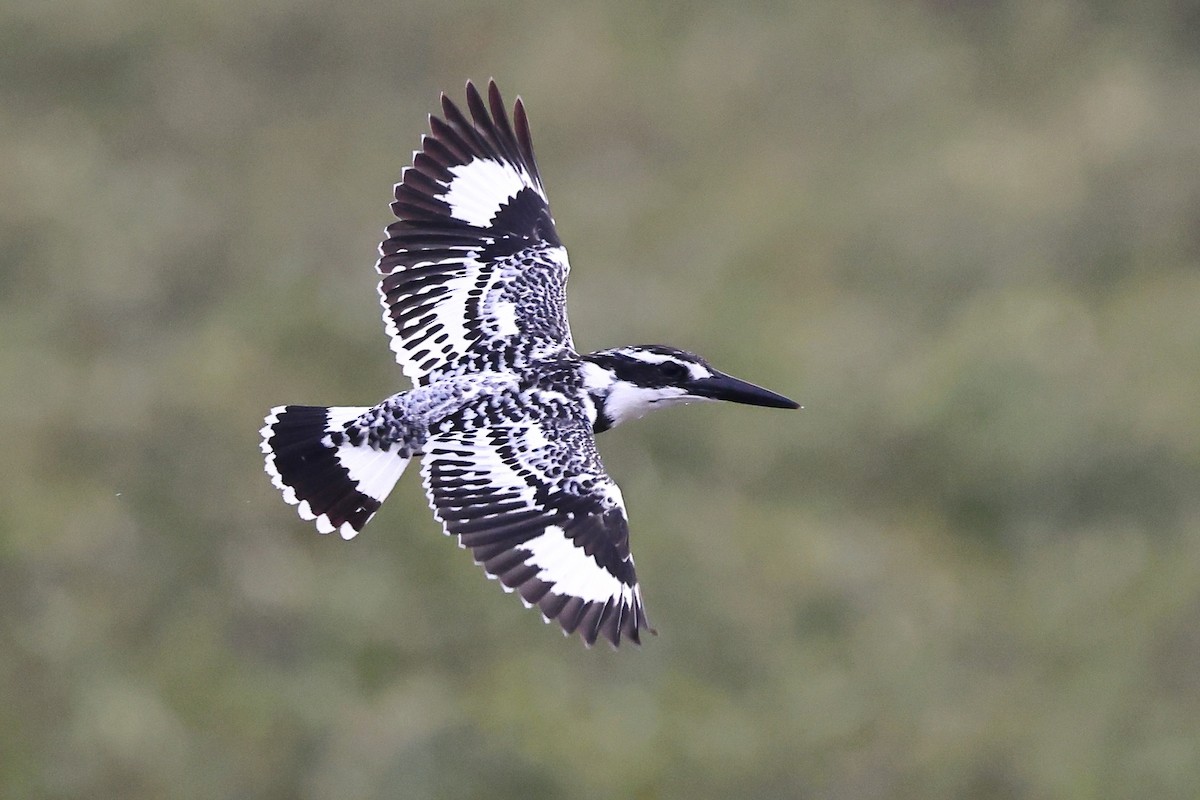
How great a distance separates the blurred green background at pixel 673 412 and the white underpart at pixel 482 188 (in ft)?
10.2

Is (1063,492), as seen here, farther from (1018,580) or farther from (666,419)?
(666,419)

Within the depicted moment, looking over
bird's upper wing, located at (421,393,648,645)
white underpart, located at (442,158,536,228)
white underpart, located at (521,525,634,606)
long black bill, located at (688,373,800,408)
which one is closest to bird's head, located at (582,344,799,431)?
long black bill, located at (688,373,800,408)

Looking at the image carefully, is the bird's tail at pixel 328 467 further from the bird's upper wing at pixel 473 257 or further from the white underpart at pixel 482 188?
the white underpart at pixel 482 188

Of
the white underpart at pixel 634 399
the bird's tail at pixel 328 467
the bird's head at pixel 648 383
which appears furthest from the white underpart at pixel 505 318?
the bird's tail at pixel 328 467

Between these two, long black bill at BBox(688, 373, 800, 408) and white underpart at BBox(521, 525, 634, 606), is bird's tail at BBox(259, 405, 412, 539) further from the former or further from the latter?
long black bill at BBox(688, 373, 800, 408)

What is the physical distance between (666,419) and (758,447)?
2.00 ft

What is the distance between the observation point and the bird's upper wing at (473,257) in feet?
21.4


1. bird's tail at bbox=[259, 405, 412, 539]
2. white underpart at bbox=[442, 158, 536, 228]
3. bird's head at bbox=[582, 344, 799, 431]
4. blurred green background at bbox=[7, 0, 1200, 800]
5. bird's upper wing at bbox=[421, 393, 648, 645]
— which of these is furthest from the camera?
blurred green background at bbox=[7, 0, 1200, 800]

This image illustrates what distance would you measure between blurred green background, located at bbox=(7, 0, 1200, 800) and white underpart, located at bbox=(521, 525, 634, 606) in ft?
11.3

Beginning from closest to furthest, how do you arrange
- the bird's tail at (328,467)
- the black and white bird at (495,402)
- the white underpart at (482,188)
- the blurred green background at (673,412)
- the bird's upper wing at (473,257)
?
the black and white bird at (495,402)
the bird's tail at (328,467)
the bird's upper wing at (473,257)
the white underpart at (482,188)
the blurred green background at (673,412)

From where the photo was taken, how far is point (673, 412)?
11000 mm

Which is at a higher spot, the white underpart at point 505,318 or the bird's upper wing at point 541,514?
the white underpart at point 505,318

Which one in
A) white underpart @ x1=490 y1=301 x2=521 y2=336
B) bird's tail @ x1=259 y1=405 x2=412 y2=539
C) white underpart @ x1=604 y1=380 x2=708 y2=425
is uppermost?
white underpart @ x1=490 y1=301 x2=521 y2=336

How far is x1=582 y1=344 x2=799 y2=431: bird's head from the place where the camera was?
20.5ft
